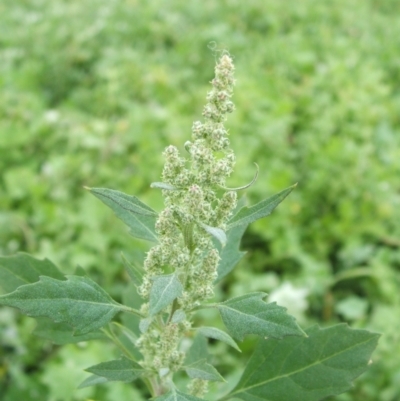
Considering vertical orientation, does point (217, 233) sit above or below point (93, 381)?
above

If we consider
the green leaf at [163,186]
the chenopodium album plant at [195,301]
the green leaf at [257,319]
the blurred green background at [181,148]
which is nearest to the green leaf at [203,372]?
the chenopodium album plant at [195,301]

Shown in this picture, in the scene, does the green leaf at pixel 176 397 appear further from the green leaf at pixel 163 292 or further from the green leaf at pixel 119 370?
the green leaf at pixel 163 292

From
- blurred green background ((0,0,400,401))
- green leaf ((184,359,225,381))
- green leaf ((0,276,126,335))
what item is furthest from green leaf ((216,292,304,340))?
blurred green background ((0,0,400,401))

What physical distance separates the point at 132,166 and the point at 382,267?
1504mm

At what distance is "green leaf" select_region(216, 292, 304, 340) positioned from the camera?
942 millimetres

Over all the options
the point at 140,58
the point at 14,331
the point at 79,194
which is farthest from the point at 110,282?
the point at 140,58

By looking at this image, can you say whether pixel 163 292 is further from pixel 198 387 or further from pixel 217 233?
pixel 198 387

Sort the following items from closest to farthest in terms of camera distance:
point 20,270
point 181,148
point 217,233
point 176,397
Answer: point 217,233, point 176,397, point 20,270, point 181,148

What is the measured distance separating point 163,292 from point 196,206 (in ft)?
0.52

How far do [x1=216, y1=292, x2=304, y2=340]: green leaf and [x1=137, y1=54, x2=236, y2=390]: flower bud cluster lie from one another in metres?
0.08

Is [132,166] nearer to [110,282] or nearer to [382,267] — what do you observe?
[110,282]

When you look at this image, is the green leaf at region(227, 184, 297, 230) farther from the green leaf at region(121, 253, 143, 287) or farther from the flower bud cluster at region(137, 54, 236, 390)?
the green leaf at region(121, 253, 143, 287)

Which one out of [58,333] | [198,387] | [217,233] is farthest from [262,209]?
Answer: [58,333]

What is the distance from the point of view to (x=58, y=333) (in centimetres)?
128
